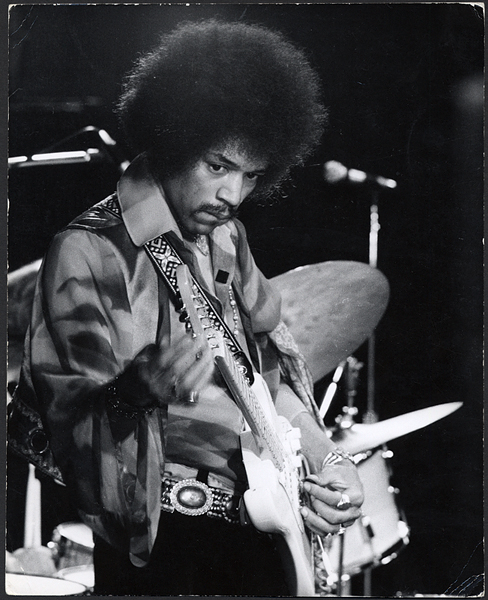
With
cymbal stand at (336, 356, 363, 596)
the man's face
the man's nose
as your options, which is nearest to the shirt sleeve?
the man's face

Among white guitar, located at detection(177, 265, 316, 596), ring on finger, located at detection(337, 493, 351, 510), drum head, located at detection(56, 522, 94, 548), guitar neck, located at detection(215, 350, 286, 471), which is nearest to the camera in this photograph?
guitar neck, located at detection(215, 350, 286, 471)

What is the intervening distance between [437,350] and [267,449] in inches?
23.7

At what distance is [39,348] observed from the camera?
2.47 meters

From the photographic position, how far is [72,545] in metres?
2.48

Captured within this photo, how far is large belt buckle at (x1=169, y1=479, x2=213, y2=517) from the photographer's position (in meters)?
2.44

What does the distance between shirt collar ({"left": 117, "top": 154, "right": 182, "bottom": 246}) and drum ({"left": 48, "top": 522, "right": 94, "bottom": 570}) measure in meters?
0.80

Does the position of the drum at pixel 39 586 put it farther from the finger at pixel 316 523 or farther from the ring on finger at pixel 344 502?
the ring on finger at pixel 344 502

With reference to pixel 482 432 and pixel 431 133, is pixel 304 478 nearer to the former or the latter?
pixel 482 432

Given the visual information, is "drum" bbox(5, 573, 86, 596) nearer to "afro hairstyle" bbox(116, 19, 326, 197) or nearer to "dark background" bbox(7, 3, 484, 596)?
"dark background" bbox(7, 3, 484, 596)

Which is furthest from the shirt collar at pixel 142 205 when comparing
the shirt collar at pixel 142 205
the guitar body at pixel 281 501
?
the guitar body at pixel 281 501

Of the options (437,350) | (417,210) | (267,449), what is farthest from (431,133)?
(267,449)

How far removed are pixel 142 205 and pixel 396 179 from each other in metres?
A: 0.74

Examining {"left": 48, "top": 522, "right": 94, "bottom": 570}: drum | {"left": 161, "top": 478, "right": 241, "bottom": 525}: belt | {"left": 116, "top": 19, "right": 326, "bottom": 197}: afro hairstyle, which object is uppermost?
{"left": 116, "top": 19, "right": 326, "bottom": 197}: afro hairstyle

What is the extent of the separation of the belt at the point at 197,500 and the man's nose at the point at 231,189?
2.58 feet
